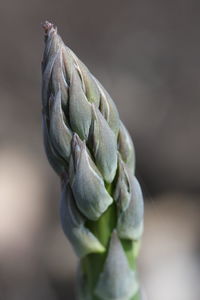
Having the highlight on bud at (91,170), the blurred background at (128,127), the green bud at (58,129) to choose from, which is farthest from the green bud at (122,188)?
the blurred background at (128,127)

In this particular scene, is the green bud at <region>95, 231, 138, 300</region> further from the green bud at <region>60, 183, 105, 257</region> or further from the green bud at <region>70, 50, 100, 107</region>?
the green bud at <region>70, 50, 100, 107</region>

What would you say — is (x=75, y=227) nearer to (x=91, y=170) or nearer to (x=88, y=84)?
(x=91, y=170)

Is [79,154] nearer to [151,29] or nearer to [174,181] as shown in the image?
[174,181]

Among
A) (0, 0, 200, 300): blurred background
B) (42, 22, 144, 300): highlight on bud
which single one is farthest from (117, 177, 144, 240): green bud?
(0, 0, 200, 300): blurred background

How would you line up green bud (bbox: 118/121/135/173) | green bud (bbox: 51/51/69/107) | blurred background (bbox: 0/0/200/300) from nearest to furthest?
green bud (bbox: 51/51/69/107), green bud (bbox: 118/121/135/173), blurred background (bbox: 0/0/200/300)

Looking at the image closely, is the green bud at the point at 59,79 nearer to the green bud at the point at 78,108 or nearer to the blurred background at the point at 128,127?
the green bud at the point at 78,108

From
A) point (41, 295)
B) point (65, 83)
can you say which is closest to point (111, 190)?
point (65, 83)
